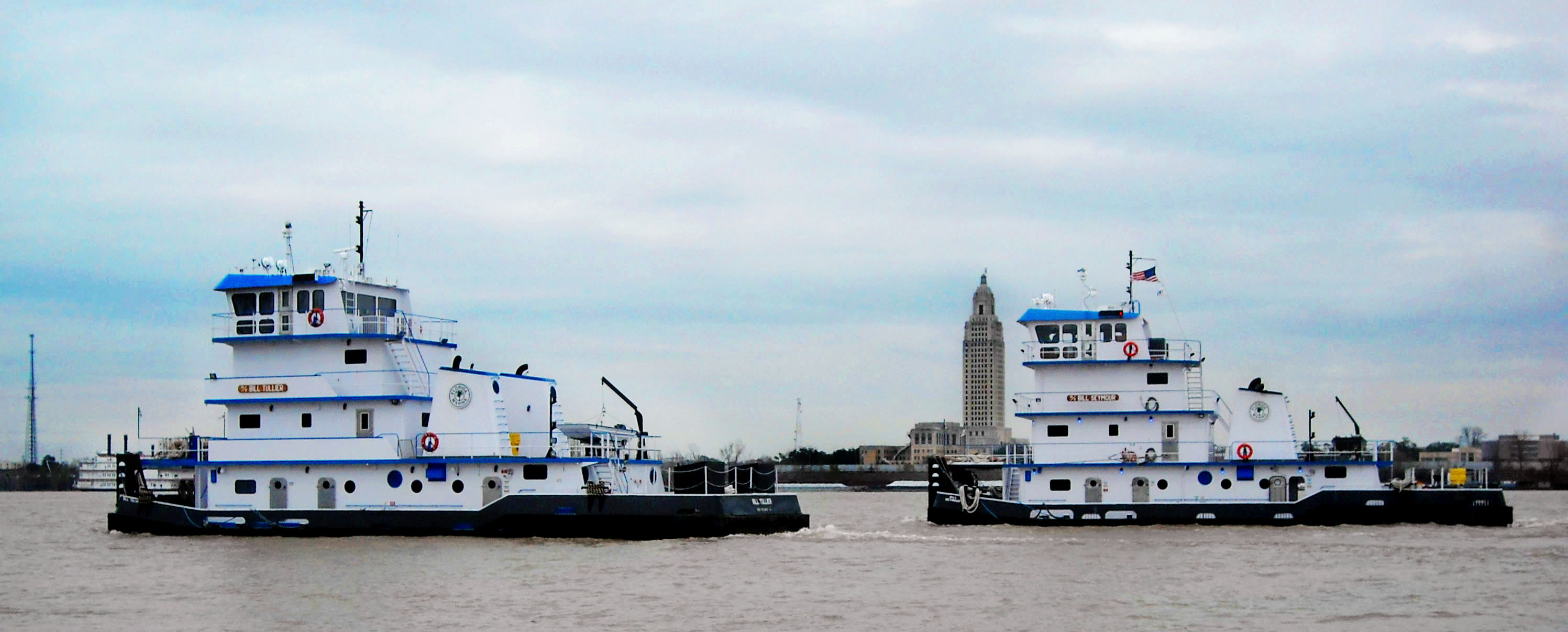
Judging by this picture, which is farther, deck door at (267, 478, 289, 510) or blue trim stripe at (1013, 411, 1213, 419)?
blue trim stripe at (1013, 411, 1213, 419)

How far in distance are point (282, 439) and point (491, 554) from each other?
7.36 metres

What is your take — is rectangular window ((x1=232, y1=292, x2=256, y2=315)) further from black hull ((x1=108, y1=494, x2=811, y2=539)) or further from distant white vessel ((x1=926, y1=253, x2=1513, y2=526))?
distant white vessel ((x1=926, y1=253, x2=1513, y2=526))

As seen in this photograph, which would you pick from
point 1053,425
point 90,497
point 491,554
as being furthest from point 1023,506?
point 90,497

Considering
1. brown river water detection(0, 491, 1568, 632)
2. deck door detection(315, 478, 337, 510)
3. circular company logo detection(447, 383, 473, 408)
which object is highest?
circular company logo detection(447, 383, 473, 408)

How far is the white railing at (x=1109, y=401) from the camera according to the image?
39.2 m

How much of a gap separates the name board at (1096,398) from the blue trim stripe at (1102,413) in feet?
1.05

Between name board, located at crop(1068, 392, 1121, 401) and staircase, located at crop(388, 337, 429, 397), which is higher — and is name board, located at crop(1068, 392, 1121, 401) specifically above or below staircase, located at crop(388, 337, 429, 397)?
below

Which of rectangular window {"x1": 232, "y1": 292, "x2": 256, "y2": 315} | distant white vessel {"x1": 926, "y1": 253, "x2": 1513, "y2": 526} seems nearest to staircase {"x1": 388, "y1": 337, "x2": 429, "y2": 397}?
rectangular window {"x1": 232, "y1": 292, "x2": 256, "y2": 315}

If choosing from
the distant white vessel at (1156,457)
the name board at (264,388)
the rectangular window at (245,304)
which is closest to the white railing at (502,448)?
the name board at (264,388)

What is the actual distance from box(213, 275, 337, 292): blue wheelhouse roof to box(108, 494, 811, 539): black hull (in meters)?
4.97

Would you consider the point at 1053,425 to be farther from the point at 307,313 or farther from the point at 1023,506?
the point at 307,313

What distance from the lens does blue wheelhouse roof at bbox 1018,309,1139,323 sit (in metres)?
39.8

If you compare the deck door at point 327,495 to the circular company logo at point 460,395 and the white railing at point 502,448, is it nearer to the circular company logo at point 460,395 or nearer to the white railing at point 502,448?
the white railing at point 502,448

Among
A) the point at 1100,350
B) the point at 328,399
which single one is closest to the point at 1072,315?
the point at 1100,350
